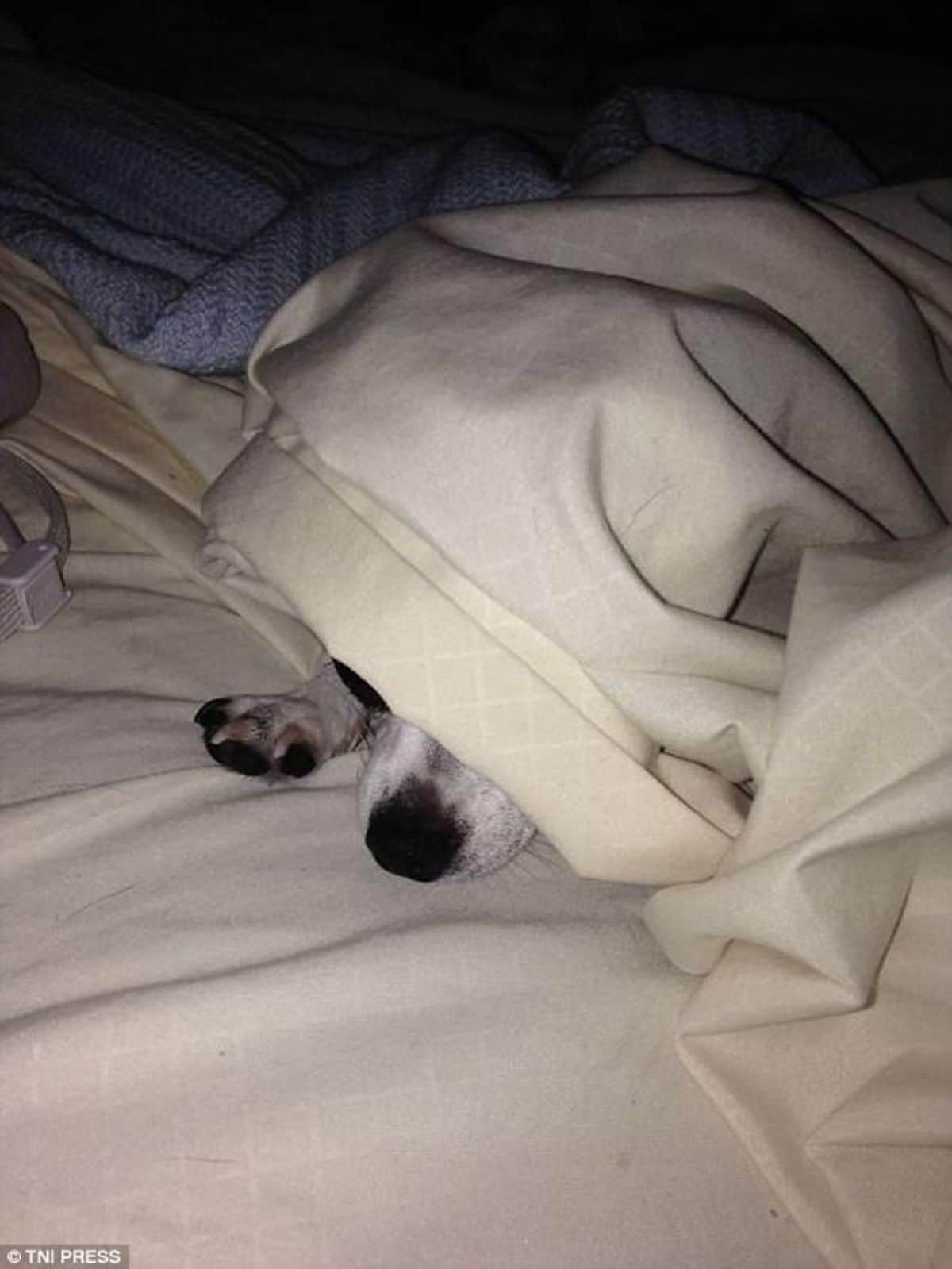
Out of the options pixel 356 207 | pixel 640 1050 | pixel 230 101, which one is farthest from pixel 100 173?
pixel 640 1050

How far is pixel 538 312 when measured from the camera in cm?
84

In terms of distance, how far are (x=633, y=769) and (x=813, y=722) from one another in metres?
0.15

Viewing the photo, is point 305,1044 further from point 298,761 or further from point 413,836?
point 298,761

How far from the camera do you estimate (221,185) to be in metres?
1.60

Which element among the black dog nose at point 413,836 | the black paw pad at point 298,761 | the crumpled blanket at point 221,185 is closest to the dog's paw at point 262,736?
the black paw pad at point 298,761

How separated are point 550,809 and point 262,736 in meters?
0.31

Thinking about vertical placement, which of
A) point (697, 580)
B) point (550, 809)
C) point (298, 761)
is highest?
point (697, 580)

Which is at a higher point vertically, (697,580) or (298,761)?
(697,580)

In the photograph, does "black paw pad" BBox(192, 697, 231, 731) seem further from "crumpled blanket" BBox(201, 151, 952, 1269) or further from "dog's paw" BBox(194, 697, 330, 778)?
"crumpled blanket" BBox(201, 151, 952, 1269)

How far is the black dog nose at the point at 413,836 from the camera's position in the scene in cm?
86

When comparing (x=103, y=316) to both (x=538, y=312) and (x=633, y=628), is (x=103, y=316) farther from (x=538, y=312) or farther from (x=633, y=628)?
(x=633, y=628)

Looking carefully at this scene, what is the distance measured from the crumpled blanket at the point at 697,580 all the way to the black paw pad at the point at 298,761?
0.59ft

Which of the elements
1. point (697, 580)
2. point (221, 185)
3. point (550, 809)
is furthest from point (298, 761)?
point (221, 185)

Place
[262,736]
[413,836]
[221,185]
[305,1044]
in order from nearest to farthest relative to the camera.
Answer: [305,1044] → [413,836] → [262,736] → [221,185]
